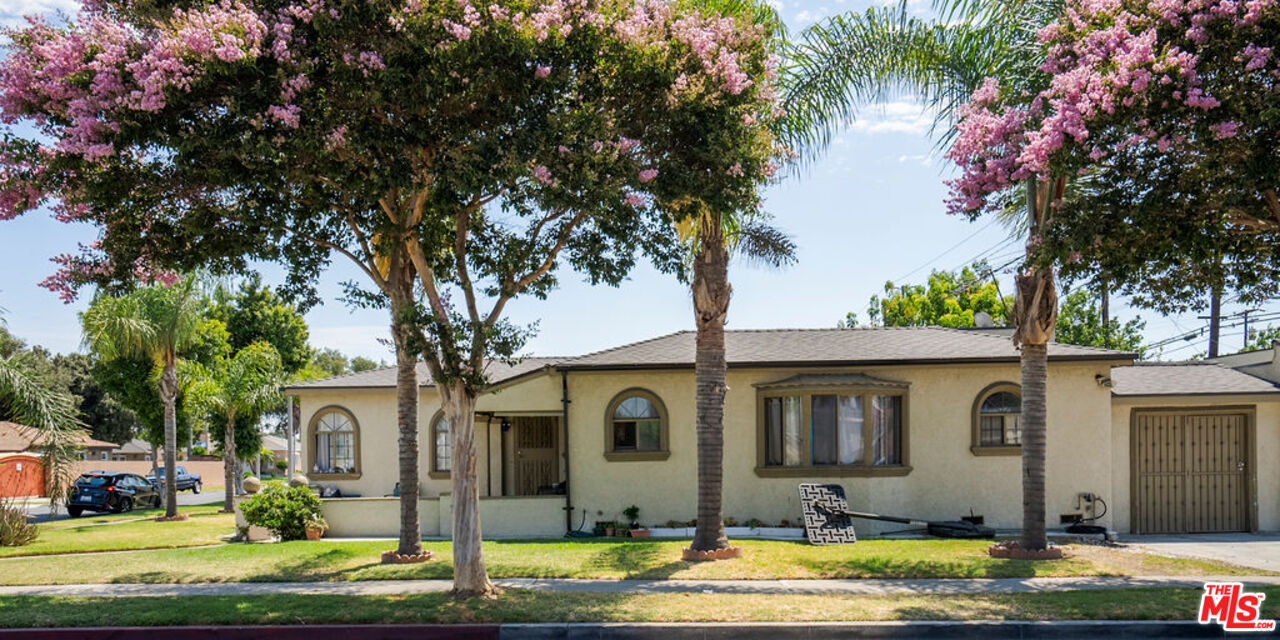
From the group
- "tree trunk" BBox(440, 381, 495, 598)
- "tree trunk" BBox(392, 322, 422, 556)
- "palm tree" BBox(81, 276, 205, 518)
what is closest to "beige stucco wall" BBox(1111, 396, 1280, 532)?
"tree trunk" BBox(392, 322, 422, 556)

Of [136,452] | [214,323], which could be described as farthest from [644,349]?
[136,452]

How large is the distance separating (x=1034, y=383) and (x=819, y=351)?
17.9ft

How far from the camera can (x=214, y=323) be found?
33938mm

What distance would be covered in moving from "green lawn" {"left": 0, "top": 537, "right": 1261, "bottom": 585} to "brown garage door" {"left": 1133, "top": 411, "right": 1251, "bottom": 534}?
4832 millimetres

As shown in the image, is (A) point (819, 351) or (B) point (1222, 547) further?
(A) point (819, 351)

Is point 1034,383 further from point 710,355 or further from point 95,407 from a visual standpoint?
point 95,407

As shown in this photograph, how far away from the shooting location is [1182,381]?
Answer: 18.6 metres

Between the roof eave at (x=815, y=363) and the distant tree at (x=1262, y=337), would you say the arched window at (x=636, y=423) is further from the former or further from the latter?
the distant tree at (x=1262, y=337)

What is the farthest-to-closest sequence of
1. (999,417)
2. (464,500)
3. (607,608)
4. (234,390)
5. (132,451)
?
(132,451) < (234,390) < (999,417) < (464,500) < (607,608)

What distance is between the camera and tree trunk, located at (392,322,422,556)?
45.2 feet

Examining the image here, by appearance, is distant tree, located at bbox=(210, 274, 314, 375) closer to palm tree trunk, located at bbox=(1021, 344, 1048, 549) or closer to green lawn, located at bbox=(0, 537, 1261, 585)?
green lawn, located at bbox=(0, 537, 1261, 585)

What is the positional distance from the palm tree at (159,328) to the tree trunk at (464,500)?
15962 millimetres

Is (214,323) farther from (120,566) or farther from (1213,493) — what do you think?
(1213,493)

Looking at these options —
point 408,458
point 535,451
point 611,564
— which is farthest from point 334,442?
point 611,564
